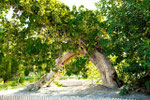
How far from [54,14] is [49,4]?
1.80 feet

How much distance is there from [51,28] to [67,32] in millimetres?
971

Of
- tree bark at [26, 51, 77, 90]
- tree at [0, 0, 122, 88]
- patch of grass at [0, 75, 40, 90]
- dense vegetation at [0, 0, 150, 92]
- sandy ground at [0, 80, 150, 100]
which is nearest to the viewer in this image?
dense vegetation at [0, 0, 150, 92]

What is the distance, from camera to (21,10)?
30.6ft

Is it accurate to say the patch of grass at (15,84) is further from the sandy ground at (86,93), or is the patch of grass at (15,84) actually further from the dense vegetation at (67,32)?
the dense vegetation at (67,32)

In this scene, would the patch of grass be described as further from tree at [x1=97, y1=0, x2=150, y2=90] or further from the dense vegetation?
tree at [x1=97, y1=0, x2=150, y2=90]

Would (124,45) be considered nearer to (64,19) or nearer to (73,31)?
(73,31)

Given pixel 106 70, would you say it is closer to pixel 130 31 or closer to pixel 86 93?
pixel 86 93

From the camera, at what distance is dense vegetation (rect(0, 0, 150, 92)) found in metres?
7.32

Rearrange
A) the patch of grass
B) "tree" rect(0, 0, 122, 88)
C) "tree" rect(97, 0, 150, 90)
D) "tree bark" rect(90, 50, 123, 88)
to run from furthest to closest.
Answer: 1. the patch of grass
2. "tree bark" rect(90, 50, 123, 88)
3. "tree" rect(0, 0, 122, 88)
4. "tree" rect(97, 0, 150, 90)

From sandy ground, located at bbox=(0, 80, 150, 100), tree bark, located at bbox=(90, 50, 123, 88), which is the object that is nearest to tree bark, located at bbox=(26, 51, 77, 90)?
sandy ground, located at bbox=(0, 80, 150, 100)

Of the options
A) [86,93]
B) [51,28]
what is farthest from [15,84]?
[86,93]

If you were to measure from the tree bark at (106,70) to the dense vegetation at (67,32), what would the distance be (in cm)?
76

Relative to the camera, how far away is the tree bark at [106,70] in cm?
985

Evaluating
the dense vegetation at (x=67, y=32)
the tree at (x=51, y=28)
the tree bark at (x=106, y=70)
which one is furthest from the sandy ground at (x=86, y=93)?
the tree at (x=51, y=28)
